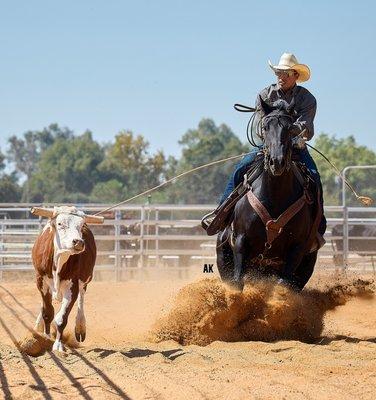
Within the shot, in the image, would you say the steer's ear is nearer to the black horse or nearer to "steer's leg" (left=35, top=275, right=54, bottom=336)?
the black horse

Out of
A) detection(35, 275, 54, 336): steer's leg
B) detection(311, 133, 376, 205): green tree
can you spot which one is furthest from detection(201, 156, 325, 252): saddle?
detection(311, 133, 376, 205): green tree

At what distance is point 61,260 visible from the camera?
304 inches

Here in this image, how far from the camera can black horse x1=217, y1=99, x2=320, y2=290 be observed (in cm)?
811

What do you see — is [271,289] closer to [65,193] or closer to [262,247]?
[262,247]

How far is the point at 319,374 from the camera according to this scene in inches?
238

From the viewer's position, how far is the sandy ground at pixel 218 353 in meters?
5.50

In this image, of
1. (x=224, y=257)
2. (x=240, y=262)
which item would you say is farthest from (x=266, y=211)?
(x=224, y=257)

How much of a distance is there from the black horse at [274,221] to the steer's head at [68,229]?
5.26 ft

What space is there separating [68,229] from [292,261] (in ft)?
7.20

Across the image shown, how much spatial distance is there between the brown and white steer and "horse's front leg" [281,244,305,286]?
72.3 inches

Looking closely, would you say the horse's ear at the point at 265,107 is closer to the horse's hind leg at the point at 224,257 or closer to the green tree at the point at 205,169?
the horse's hind leg at the point at 224,257

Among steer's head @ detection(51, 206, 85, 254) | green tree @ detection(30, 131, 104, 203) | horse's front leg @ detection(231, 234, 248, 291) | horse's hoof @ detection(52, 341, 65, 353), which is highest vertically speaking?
green tree @ detection(30, 131, 104, 203)

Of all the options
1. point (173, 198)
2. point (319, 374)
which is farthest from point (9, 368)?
point (173, 198)

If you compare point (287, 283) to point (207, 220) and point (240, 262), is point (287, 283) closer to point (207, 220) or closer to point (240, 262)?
point (240, 262)
